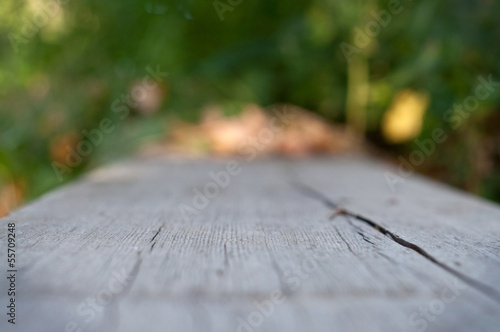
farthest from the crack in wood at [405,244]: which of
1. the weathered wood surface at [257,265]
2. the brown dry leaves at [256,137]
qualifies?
the brown dry leaves at [256,137]

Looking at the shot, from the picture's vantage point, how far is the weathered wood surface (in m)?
0.54

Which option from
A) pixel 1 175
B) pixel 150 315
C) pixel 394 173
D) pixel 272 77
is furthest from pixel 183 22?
pixel 150 315

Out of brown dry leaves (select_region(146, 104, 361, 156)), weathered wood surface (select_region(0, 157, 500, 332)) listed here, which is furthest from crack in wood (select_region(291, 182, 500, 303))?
brown dry leaves (select_region(146, 104, 361, 156))

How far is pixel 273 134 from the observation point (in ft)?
9.17

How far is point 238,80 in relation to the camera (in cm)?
355

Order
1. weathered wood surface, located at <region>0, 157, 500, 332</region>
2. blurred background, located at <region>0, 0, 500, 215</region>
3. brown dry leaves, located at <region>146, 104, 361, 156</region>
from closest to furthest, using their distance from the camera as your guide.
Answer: weathered wood surface, located at <region>0, 157, 500, 332</region> < blurred background, located at <region>0, 0, 500, 215</region> < brown dry leaves, located at <region>146, 104, 361, 156</region>

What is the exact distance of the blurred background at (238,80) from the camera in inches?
95.7

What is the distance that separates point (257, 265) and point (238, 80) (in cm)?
296

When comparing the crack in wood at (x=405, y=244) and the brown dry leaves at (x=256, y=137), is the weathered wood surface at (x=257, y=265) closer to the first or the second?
the crack in wood at (x=405, y=244)

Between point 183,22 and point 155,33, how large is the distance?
32 centimetres

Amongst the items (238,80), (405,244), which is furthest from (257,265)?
(238,80)

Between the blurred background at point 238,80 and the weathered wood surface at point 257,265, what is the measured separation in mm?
1306

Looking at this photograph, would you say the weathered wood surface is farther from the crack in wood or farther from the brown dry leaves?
the brown dry leaves

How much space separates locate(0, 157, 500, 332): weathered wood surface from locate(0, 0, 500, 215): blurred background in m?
1.31
